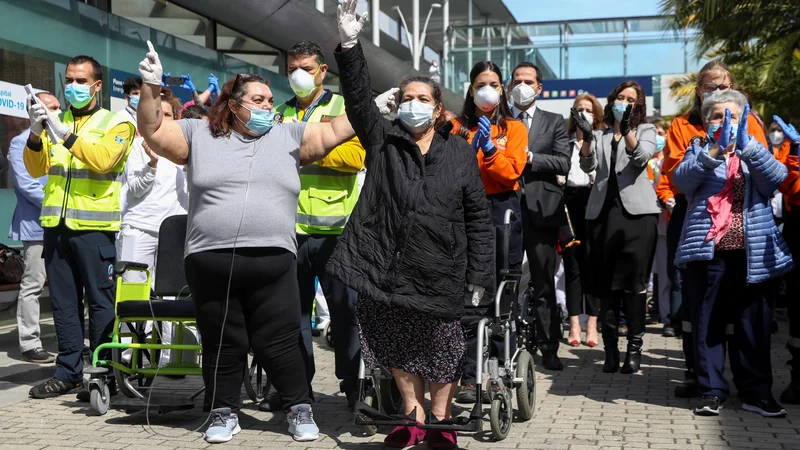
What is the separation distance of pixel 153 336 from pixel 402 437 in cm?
212

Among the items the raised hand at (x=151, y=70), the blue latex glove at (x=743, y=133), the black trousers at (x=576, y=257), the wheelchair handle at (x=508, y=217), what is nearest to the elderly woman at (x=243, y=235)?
the raised hand at (x=151, y=70)

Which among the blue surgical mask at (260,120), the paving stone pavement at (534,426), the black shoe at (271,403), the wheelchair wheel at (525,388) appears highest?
the blue surgical mask at (260,120)

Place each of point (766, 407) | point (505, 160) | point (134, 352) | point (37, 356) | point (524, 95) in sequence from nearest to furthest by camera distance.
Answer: point (766, 407) → point (134, 352) → point (505, 160) → point (524, 95) → point (37, 356)

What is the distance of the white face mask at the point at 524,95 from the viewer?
26.3 ft

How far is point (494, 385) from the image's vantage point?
18.8 ft

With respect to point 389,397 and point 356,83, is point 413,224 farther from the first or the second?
point 389,397

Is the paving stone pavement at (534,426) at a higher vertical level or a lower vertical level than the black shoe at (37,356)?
lower

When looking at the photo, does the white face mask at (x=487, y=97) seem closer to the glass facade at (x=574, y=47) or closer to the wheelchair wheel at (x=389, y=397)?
the wheelchair wheel at (x=389, y=397)

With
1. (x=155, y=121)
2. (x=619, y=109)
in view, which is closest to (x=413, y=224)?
Result: (x=155, y=121)

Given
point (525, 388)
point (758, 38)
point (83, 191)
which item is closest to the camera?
point (525, 388)

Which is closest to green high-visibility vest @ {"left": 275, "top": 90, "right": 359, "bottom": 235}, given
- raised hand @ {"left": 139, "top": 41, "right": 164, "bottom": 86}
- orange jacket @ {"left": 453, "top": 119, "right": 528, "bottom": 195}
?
orange jacket @ {"left": 453, "top": 119, "right": 528, "bottom": 195}

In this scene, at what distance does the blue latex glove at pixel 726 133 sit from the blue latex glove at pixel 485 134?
53.9 inches

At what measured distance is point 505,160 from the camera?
6957mm

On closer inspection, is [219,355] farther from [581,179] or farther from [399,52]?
[399,52]
